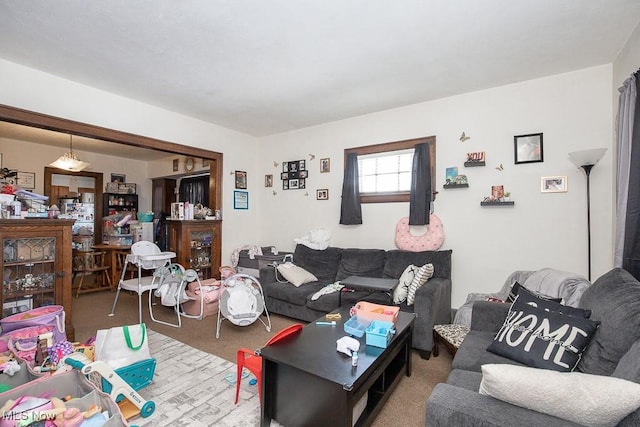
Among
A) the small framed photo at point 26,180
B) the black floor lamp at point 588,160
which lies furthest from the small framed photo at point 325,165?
the small framed photo at point 26,180

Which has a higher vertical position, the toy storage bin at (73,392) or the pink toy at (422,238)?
the pink toy at (422,238)

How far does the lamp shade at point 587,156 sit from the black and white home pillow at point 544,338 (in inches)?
65.4

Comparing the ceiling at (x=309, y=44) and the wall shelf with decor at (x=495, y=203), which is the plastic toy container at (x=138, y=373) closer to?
the ceiling at (x=309, y=44)

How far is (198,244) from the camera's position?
4.48 m

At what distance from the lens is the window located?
147 inches

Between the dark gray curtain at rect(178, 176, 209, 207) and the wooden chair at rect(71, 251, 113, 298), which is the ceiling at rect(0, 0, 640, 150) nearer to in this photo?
the dark gray curtain at rect(178, 176, 209, 207)

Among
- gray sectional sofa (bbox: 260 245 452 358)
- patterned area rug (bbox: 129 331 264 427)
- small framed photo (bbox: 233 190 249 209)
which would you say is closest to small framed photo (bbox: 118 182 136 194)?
small framed photo (bbox: 233 190 249 209)

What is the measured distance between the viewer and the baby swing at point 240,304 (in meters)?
3.00

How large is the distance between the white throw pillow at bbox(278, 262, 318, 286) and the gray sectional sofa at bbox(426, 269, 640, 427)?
2050mm

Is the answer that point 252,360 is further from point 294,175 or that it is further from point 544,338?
point 294,175

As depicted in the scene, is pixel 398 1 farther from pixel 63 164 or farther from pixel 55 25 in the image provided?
pixel 63 164

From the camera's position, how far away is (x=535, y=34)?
7.42 ft

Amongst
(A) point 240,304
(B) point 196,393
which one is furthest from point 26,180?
(B) point 196,393

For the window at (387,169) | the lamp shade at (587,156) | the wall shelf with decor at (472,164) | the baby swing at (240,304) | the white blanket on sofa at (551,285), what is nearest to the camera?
the white blanket on sofa at (551,285)
